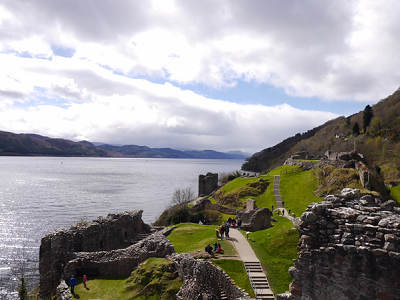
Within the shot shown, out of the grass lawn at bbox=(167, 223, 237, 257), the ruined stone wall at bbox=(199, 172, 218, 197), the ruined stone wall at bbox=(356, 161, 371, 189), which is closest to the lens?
the grass lawn at bbox=(167, 223, 237, 257)

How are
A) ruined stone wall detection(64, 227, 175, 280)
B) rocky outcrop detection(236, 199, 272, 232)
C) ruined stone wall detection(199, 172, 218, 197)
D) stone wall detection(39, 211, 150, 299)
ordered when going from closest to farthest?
ruined stone wall detection(64, 227, 175, 280) < stone wall detection(39, 211, 150, 299) < rocky outcrop detection(236, 199, 272, 232) < ruined stone wall detection(199, 172, 218, 197)

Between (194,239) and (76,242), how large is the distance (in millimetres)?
11138

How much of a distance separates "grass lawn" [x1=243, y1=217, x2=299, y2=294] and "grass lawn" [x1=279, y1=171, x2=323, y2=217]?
1813 cm

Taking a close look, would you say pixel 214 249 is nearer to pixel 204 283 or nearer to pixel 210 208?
pixel 204 283

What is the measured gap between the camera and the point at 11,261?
117ft

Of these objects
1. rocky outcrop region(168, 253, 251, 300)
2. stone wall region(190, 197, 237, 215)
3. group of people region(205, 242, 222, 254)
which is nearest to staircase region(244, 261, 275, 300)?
rocky outcrop region(168, 253, 251, 300)

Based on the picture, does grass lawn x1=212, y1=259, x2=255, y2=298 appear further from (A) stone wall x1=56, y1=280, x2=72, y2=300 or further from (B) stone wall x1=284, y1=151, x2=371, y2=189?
(B) stone wall x1=284, y1=151, x2=371, y2=189

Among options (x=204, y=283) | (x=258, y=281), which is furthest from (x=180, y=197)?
(x=258, y=281)

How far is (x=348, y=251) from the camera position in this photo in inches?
351

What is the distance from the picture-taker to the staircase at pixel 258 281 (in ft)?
55.9

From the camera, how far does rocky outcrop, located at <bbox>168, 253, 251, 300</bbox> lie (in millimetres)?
17906

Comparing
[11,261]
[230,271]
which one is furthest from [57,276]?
[11,261]

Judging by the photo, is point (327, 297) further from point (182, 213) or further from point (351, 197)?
point (182, 213)

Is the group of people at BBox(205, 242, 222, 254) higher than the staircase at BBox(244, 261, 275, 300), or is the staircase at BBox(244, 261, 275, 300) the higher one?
the group of people at BBox(205, 242, 222, 254)
